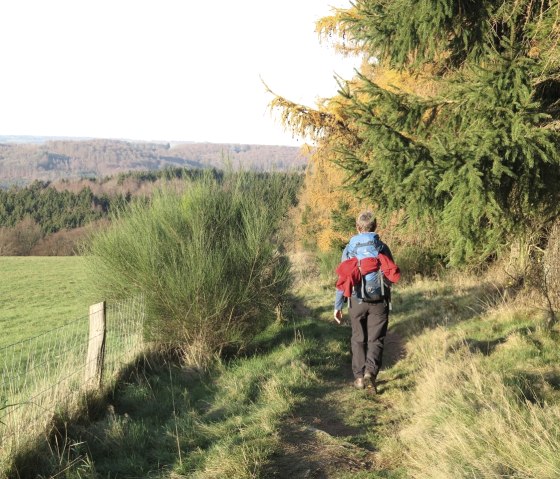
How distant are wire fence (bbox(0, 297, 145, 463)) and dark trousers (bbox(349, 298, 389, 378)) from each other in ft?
10.0

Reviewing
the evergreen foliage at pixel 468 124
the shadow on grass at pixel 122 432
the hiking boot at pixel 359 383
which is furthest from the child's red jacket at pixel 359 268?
the shadow on grass at pixel 122 432

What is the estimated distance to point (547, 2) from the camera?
22.2 feet

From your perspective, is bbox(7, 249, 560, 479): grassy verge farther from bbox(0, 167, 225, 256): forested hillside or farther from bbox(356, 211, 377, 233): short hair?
bbox(0, 167, 225, 256): forested hillside

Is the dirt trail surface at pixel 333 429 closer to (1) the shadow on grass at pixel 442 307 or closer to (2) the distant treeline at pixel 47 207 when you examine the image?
(1) the shadow on grass at pixel 442 307

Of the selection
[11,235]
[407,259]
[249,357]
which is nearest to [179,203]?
[249,357]

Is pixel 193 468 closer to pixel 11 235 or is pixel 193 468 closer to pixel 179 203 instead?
pixel 179 203

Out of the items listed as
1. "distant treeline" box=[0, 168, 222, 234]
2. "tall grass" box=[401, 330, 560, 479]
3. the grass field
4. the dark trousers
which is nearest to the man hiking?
the dark trousers

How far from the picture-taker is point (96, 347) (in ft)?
20.6

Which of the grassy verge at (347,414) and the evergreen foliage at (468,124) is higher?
the evergreen foliage at (468,124)

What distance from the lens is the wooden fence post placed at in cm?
616

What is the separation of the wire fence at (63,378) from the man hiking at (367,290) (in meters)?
2.99

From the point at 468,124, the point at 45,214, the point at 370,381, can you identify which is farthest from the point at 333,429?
the point at 45,214

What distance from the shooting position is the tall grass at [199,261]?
8.03 metres

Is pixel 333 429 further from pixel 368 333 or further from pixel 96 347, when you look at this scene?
pixel 96 347
